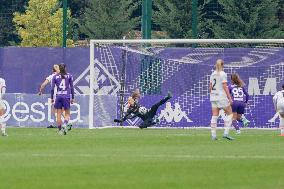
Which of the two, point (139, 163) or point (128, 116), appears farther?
point (128, 116)

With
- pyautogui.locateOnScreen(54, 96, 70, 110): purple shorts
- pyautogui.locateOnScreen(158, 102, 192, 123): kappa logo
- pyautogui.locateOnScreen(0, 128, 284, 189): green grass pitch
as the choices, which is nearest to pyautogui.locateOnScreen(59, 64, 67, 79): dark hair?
pyautogui.locateOnScreen(54, 96, 70, 110): purple shorts

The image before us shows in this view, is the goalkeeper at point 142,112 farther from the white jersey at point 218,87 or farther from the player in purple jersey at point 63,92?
the white jersey at point 218,87

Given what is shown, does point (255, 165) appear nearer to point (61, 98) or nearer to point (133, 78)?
point (61, 98)

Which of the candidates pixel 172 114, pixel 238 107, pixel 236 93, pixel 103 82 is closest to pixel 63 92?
pixel 236 93

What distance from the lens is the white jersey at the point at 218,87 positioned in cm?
2881

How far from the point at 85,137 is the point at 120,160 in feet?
31.2

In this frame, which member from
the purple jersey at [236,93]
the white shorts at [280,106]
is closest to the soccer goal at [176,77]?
the purple jersey at [236,93]

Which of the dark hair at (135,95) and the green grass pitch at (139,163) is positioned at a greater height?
the dark hair at (135,95)

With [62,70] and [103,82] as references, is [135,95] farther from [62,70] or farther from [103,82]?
[62,70]

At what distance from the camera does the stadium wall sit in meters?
38.3

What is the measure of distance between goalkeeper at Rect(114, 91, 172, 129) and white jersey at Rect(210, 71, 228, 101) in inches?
336

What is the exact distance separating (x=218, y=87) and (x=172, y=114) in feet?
32.5

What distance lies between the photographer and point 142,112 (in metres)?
37.8

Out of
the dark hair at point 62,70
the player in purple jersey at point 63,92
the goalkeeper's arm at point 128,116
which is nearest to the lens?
the dark hair at point 62,70
